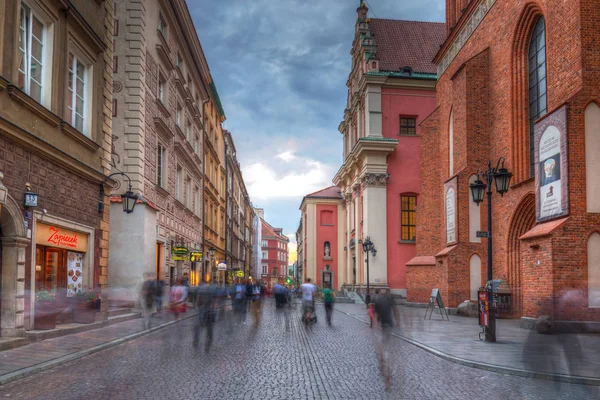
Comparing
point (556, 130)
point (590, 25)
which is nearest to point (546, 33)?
point (590, 25)

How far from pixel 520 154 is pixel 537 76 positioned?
2939 mm

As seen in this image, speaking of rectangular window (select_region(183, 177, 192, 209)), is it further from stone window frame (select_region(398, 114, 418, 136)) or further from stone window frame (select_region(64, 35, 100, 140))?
stone window frame (select_region(398, 114, 418, 136))

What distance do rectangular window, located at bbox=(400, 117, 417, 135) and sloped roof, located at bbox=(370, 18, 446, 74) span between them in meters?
3.96

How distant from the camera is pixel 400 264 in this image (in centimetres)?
4625

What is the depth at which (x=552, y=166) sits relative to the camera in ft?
61.5

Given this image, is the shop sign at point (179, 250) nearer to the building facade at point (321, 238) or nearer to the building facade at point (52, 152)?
the building facade at point (52, 152)

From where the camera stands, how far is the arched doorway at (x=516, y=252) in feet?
77.0

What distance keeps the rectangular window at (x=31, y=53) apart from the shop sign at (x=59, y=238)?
3122 millimetres

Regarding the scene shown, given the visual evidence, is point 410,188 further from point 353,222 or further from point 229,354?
point 229,354

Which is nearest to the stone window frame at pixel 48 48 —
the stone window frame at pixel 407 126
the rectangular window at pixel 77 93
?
the rectangular window at pixel 77 93

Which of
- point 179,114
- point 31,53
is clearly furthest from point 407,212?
point 31,53

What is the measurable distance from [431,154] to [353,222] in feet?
62.0

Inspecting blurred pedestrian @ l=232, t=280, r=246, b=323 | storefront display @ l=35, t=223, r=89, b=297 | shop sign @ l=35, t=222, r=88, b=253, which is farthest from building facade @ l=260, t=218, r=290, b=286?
shop sign @ l=35, t=222, r=88, b=253

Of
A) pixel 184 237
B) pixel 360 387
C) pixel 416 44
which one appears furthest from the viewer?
pixel 416 44
